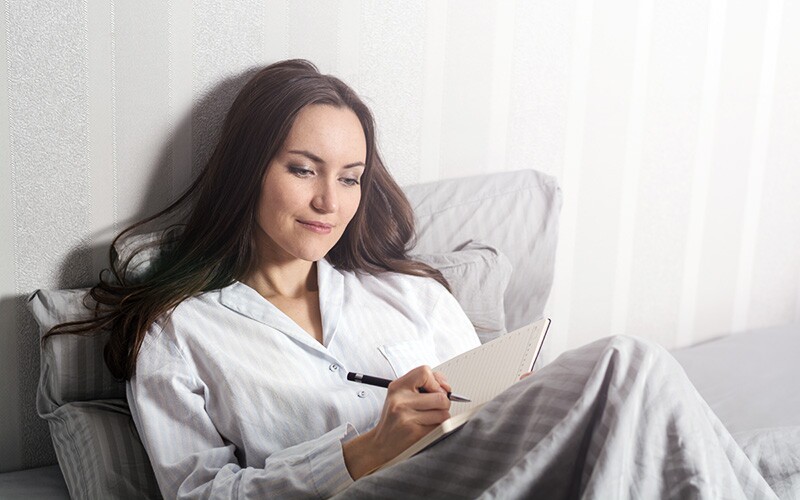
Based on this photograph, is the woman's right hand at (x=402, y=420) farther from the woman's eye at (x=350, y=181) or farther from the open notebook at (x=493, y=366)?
the woman's eye at (x=350, y=181)

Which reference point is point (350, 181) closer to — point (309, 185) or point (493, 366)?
point (309, 185)

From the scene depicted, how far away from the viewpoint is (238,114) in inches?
57.9

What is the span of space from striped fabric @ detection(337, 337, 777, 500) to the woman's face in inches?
18.2

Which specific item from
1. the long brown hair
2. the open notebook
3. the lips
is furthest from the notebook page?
the long brown hair

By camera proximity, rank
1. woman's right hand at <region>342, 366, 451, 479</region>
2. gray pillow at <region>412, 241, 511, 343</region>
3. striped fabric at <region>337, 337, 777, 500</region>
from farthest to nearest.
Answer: gray pillow at <region>412, 241, 511, 343</region> < woman's right hand at <region>342, 366, 451, 479</region> < striped fabric at <region>337, 337, 777, 500</region>

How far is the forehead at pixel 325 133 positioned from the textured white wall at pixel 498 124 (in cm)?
20

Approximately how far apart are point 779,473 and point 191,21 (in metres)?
1.15

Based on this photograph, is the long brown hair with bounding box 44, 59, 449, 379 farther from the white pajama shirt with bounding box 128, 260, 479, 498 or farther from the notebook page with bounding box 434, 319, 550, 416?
the notebook page with bounding box 434, 319, 550, 416

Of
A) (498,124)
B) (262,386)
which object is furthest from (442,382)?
(498,124)

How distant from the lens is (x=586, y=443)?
1.07m

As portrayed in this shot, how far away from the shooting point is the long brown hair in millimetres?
1381

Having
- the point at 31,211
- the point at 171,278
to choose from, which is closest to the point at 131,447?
the point at 171,278

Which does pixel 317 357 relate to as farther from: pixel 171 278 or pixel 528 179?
pixel 528 179

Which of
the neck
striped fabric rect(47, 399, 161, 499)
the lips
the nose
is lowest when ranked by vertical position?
striped fabric rect(47, 399, 161, 499)
